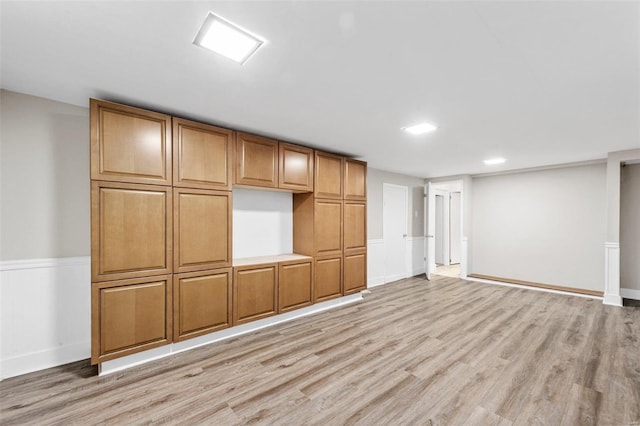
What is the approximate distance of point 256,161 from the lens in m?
3.30

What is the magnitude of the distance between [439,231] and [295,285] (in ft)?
20.3

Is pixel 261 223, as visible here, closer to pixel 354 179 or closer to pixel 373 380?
pixel 354 179

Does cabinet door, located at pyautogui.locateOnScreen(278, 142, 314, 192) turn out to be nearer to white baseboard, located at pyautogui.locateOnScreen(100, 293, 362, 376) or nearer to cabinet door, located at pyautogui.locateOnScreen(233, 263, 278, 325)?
cabinet door, located at pyautogui.locateOnScreen(233, 263, 278, 325)

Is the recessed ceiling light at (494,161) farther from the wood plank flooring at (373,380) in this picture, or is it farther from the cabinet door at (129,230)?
the cabinet door at (129,230)

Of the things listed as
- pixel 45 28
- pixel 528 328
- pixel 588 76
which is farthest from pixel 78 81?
pixel 528 328

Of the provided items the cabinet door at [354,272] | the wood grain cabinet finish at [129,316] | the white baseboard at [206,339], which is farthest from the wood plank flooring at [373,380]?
the cabinet door at [354,272]

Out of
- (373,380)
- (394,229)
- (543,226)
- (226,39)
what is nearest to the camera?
(226,39)

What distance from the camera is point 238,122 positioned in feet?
9.87

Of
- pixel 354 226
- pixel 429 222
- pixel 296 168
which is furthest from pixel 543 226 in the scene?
pixel 296 168

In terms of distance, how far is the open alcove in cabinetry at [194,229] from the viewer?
2.37 m

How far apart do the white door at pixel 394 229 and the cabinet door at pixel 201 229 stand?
3658 millimetres

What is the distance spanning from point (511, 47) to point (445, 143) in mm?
2194

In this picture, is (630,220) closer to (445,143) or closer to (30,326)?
(445,143)

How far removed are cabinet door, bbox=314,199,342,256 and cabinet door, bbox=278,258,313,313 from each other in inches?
13.0
